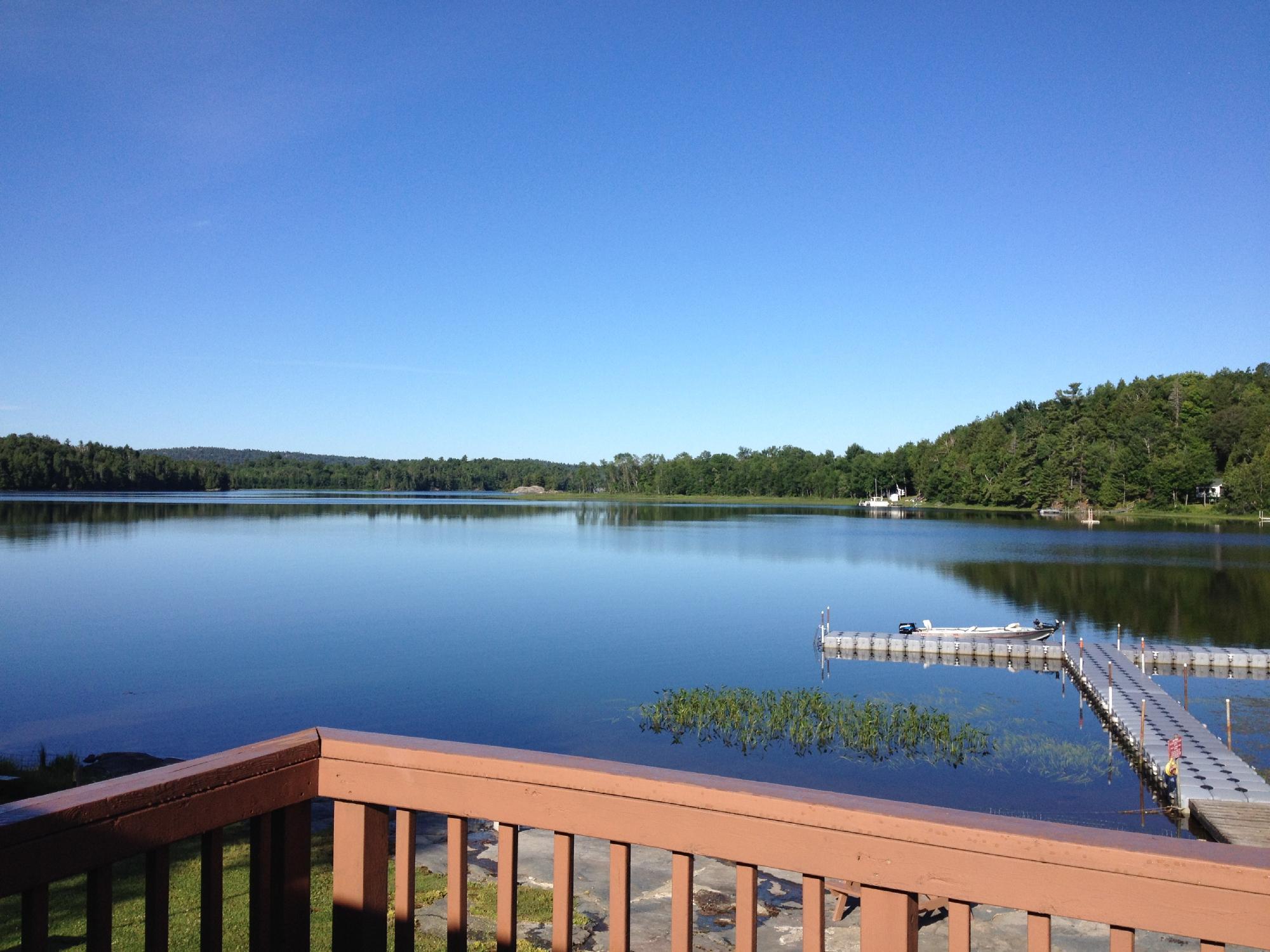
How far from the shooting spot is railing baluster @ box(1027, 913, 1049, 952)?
165 centimetres

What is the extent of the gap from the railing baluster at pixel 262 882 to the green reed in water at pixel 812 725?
17393 mm

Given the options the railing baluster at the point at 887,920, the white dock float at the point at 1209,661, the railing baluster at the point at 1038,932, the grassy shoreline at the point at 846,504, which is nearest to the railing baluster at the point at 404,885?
the railing baluster at the point at 887,920

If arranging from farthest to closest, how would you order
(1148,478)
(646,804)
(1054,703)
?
(1148,478) → (1054,703) → (646,804)

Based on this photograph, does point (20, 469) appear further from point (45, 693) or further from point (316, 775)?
point (316, 775)

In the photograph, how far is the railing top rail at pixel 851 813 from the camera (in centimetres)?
158

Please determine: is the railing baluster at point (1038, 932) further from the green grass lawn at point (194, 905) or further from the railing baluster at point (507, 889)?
the green grass lawn at point (194, 905)

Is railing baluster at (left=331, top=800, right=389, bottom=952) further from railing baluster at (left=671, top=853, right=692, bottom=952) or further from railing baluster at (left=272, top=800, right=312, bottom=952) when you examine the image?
railing baluster at (left=671, top=853, right=692, bottom=952)

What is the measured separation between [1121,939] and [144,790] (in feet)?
6.20

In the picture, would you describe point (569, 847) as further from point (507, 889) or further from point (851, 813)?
point (851, 813)

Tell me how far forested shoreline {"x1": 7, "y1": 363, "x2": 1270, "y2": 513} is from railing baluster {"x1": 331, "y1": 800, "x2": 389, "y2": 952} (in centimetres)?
10531

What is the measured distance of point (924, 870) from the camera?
67.4 inches

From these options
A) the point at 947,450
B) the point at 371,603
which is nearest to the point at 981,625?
the point at 371,603

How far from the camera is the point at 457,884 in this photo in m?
2.16

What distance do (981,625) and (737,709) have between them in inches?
673
